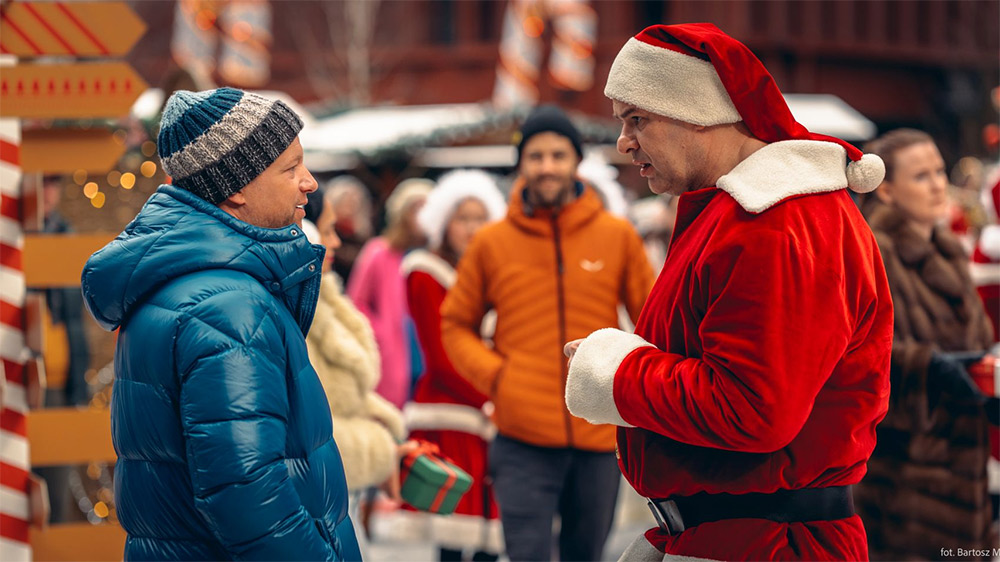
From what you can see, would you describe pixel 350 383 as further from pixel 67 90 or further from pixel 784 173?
pixel 784 173

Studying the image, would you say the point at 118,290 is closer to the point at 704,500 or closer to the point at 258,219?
the point at 258,219

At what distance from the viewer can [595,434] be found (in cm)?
456

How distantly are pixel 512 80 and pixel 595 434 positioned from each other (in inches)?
811

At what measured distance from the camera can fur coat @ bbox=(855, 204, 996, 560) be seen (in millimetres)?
4973

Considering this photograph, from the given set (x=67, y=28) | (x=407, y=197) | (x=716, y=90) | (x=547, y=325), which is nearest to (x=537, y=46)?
(x=407, y=197)

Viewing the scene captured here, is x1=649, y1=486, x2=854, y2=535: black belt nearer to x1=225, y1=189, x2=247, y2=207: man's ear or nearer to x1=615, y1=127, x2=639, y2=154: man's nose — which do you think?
x1=615, y1=127, x2=639, y2=154: man's nose

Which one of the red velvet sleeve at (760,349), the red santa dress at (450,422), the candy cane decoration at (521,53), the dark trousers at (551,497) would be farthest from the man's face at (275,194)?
the candy cane decoration at (521,53)

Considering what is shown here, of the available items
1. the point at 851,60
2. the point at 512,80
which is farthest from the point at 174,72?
the point at 851,60

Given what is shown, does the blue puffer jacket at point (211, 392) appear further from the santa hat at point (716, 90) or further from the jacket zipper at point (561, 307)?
the jacket zipper at point (561, 307)

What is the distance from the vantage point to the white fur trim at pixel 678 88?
2.58 m

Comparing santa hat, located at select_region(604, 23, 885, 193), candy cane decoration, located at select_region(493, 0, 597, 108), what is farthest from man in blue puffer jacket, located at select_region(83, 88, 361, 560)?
candy cane decoration, located at select_region(493, 0, 597, 108)

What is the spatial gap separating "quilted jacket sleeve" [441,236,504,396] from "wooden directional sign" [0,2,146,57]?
66.0 inches

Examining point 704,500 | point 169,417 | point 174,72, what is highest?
point 174,72

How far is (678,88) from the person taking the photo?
102 inches
